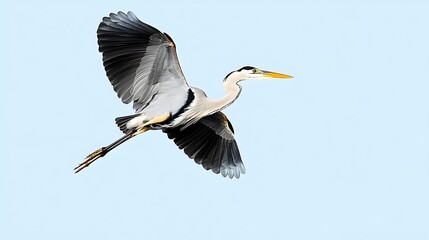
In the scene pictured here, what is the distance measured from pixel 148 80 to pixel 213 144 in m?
1.29

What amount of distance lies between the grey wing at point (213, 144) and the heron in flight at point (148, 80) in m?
0.43

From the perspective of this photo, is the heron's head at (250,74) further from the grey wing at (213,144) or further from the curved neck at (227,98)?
the grey wing at (213,144)

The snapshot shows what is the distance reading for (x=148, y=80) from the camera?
30.1ft

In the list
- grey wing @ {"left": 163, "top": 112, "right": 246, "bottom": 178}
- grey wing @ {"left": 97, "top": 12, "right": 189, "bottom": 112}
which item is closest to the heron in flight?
grey wing @ {"left": 97, "top": 12, "right": 189, "bottom": 112}

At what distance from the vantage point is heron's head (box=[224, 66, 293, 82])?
30.8ft

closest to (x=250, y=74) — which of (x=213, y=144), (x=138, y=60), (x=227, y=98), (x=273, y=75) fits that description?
(x=273, y=75)

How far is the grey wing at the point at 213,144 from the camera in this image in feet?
32.5

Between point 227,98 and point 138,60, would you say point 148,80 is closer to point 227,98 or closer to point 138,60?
point 138,60

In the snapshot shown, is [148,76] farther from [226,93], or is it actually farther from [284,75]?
[284,75]

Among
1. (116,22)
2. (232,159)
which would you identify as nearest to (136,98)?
(116,22)

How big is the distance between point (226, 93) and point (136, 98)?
0.95m

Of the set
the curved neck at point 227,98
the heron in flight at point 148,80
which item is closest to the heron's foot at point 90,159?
the heron in flight at point 148,80

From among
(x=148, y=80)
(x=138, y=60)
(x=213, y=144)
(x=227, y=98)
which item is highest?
(x=138, y=60)

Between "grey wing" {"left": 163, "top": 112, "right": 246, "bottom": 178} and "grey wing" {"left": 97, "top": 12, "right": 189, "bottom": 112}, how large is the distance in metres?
0.87
